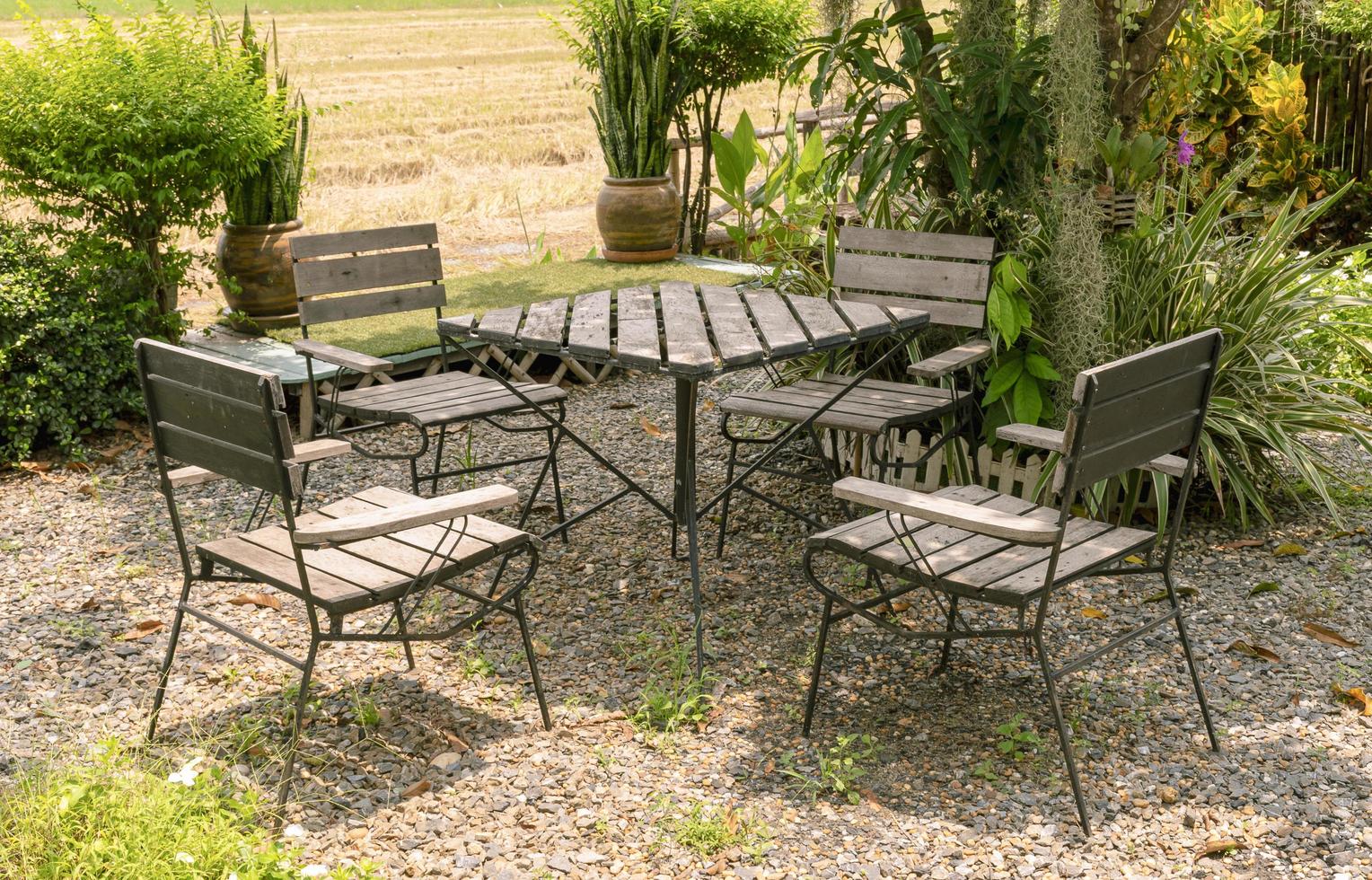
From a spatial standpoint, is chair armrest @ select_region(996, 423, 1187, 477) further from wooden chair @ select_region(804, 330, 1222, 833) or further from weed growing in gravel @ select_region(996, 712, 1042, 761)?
weed growing in gravel @ select_region(996, 712, 1042, 761)

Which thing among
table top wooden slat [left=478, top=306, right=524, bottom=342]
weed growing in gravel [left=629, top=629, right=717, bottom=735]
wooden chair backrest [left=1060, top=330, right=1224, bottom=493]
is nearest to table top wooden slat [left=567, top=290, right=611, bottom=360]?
table top wooden slat [left=478, top=306, right=524, bottom=342]

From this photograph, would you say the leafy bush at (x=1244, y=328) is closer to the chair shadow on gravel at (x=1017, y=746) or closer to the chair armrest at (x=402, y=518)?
the chair shadow on gravel at (x=1017, y=746)

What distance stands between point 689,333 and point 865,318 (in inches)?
24.4

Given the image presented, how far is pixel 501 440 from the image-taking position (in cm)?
537

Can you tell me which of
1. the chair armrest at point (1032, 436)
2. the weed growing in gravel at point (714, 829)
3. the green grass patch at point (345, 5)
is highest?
the green grass patch at point (345, 5)

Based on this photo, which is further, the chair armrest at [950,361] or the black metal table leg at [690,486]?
the chair armrest at [950,361]

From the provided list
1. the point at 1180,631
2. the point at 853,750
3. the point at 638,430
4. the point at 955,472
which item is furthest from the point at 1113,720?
the point at 638,430

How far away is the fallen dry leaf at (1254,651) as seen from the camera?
3.45m

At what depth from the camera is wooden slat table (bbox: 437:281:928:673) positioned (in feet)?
11.1

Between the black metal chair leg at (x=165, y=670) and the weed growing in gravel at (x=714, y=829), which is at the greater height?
the black metal chair leg at (x=165, y=670)

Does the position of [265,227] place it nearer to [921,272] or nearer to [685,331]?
[685,331]

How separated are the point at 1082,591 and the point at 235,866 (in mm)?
2649

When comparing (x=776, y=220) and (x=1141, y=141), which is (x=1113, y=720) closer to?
(x=1141, y=141)

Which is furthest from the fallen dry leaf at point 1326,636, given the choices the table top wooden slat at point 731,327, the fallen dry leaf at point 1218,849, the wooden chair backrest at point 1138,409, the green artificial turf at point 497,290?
the green artificial turf at point 497,290
